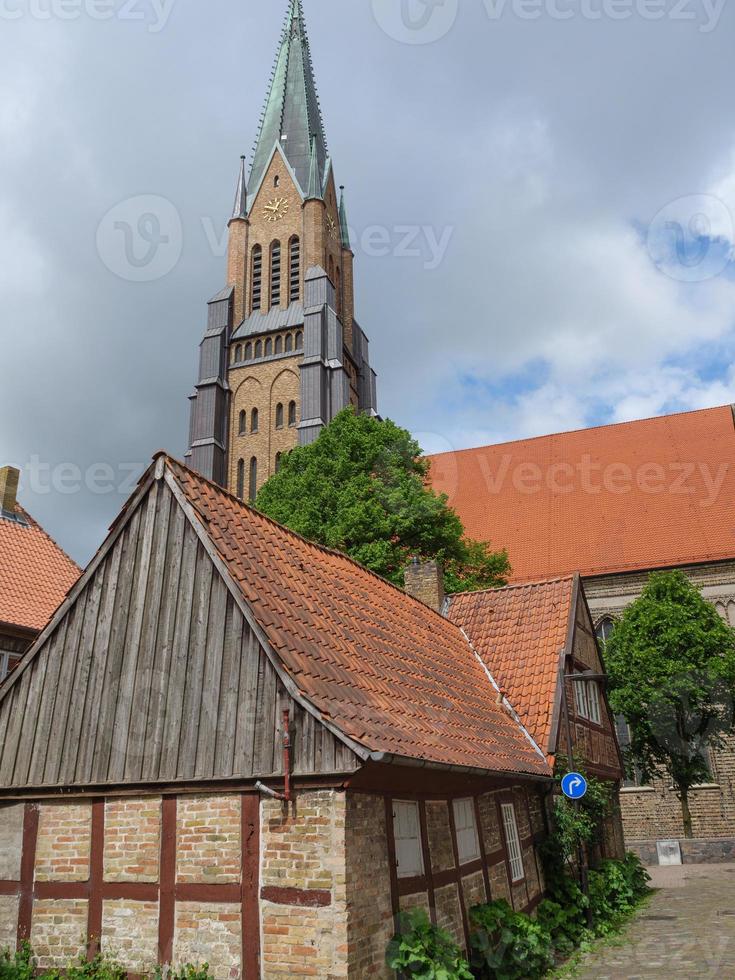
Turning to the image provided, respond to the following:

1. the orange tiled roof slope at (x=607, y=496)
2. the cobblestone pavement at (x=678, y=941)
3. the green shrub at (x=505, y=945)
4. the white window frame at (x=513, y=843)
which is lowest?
the cobblestone pavement at (x=678, y=941)

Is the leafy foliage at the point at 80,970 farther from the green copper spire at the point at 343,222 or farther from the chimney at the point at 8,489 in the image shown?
the green copper spire at the point at 343,222

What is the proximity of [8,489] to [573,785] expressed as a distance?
13970 millimetres

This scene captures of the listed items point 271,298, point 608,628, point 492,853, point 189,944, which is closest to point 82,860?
point 189,944

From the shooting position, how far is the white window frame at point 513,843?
11.3 metres

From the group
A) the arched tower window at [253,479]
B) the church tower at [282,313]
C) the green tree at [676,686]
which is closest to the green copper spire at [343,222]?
the church tower at [282,313]

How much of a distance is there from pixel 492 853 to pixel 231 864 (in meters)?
4.12

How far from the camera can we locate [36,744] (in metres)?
9.51

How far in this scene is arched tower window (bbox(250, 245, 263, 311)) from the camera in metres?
48.3

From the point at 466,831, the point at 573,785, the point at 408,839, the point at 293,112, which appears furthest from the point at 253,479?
the point at 408,839

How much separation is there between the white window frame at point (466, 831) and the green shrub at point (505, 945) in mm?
565

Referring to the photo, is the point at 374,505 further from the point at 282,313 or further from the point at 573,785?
the point at 282,313

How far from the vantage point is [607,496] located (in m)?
34.3

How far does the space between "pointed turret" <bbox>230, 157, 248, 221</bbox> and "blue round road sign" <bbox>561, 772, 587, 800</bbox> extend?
44786 millimetres

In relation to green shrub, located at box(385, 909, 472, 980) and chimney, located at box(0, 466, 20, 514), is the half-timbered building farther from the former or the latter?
chimney, located at box(0, 466, 20, 514)
